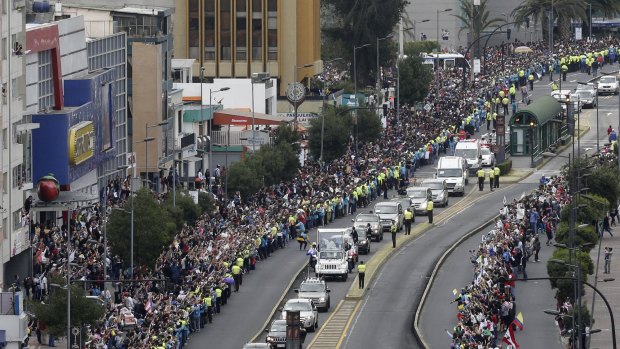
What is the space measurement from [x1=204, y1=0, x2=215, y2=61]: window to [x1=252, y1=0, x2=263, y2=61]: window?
2914 millimetres

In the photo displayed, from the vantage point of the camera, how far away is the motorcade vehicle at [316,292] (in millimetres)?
82312

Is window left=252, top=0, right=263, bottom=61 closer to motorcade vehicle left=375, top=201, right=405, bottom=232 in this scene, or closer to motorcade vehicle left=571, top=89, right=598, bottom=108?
motorcade vehicle left=571, top=89, right=598, bottom=108

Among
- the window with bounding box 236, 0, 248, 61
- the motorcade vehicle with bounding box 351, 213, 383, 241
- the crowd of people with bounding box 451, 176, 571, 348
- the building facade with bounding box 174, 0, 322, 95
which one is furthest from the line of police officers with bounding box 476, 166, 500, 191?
the window with bounding box 236, 0, 248, 61

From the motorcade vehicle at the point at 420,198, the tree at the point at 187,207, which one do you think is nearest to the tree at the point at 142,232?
the tree at the point at 187,207

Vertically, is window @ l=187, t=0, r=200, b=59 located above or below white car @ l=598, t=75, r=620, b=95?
above

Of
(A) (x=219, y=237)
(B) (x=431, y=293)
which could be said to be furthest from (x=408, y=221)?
(B) (x=431, y=293)

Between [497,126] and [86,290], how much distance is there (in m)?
50.9

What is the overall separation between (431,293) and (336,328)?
313 inches

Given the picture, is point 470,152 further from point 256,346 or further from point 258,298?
point 256,346

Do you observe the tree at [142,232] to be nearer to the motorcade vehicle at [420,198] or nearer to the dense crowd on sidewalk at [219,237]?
the dense crowd on sidewalk at [219,237]

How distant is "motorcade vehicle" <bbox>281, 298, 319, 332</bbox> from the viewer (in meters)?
78.1

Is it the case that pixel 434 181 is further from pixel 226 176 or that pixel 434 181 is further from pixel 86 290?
pixel 86 290

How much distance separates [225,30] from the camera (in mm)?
156625

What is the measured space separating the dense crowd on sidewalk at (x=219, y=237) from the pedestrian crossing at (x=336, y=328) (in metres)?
4.31
